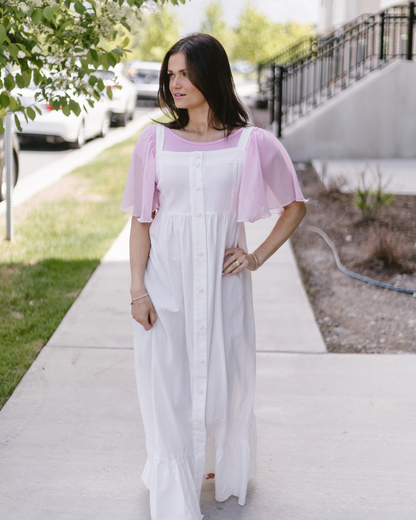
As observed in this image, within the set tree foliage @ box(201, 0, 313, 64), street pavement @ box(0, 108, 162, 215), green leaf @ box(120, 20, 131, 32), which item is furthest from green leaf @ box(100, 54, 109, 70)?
tree foliage @ box(201, 0, 313, 64)

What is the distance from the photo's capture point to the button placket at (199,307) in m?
2.41

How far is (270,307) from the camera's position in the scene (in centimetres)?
541

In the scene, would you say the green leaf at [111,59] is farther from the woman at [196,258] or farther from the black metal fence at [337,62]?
the black metal fence at [337,62]

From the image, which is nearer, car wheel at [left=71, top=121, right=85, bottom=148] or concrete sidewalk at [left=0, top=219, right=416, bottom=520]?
concrete sidewalk at [left=0, top=219, right=416, bottom=520]

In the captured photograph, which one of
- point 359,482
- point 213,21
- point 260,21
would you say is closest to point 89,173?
point 359,482

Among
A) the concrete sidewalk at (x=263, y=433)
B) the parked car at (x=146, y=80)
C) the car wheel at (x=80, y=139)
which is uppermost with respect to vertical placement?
the concrete sidewalk at (x=263, y=433)

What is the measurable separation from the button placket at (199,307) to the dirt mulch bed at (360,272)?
2175mm

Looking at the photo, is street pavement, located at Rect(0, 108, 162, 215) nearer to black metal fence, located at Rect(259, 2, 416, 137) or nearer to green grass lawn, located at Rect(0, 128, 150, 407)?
green grass lawn, located at Rect(0, 128, 150, 407)

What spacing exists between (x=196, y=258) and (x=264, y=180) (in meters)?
0.40

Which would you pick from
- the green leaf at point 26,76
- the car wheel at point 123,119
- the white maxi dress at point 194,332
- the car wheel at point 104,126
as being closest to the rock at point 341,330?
the white maxi dress at point 194,332

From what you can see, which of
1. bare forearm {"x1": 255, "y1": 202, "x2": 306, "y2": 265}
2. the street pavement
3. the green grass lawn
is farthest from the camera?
the street pavement

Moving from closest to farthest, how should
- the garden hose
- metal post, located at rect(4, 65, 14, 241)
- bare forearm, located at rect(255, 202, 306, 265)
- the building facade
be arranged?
1. bare forearm, located at rect(255, 202, 306, 265)
2. the garden hose
3. metal post, located at rect(4, 65, 14, 241)
4. the building facade

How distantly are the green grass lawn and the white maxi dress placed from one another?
1528 millimetres

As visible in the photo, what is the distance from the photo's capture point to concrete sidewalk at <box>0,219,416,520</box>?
2.87 meters
